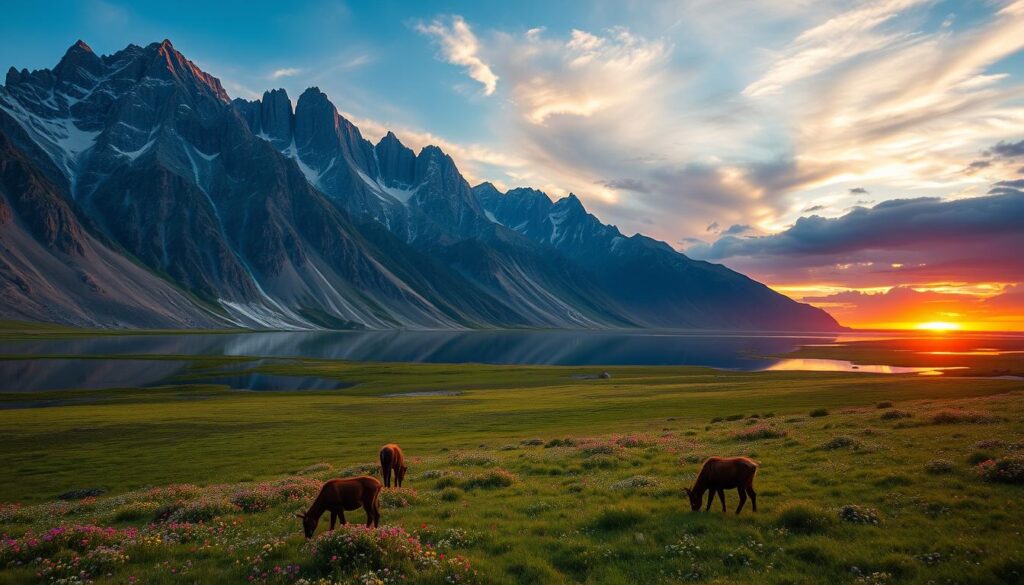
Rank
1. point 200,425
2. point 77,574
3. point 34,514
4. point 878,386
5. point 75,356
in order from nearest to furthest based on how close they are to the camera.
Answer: point 77,574
point 34,514
point 200,425
point 878,386
point 75,356

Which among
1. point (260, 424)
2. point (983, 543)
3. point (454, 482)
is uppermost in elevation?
point (983, 543)

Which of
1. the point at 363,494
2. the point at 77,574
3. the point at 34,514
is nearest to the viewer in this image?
the point at 77,574

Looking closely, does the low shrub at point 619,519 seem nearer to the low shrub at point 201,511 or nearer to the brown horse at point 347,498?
the brown horse at point 347,498

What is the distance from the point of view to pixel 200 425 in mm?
49281

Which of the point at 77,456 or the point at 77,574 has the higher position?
the point at 77,574

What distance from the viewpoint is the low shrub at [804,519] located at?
13.2 m

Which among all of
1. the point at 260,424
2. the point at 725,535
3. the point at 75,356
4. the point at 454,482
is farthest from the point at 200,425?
the point at 75,356

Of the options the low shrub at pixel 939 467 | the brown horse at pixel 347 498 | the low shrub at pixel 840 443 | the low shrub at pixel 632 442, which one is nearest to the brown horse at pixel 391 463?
the brown horse at pixel 347 498

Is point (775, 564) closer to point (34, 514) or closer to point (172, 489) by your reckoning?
point (172, 489)

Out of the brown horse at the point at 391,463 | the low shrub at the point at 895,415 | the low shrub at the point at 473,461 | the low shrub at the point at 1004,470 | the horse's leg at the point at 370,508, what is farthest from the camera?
the low shrub at the point at 895,415

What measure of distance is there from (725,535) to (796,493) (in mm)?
5271

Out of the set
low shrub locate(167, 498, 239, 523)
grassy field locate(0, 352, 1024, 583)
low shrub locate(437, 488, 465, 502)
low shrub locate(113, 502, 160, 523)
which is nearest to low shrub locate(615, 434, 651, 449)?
grassy field locate(0, 352, 1024, 583)

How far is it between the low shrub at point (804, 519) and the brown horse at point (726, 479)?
3.12 feet

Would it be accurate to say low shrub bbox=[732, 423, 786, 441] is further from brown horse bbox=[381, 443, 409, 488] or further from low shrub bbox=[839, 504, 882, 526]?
brown horse bbox=[381, 443, 409, 488]
